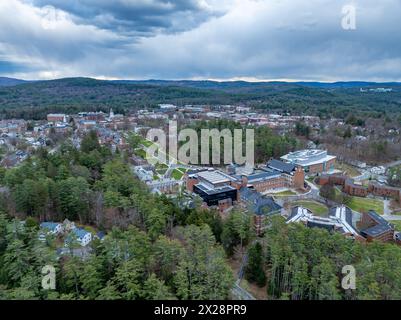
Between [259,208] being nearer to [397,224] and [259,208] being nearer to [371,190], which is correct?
[397,224]

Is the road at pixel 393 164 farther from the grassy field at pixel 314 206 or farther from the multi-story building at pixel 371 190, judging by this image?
the grassy field at pixel 314 206

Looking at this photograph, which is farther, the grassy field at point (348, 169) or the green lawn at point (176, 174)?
the grassy field at point (348, 169)

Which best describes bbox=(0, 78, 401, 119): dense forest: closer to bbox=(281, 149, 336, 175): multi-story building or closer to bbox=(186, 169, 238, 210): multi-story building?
bbox=(281, 149, 336, 175): multi-story building

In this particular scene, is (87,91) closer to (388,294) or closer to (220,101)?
(220,101)

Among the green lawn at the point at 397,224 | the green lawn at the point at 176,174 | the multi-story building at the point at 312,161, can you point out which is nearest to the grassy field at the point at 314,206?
the green lawn at the point at 397,224

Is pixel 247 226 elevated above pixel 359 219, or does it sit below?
above

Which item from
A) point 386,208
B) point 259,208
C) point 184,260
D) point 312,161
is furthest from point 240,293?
point 312,161
